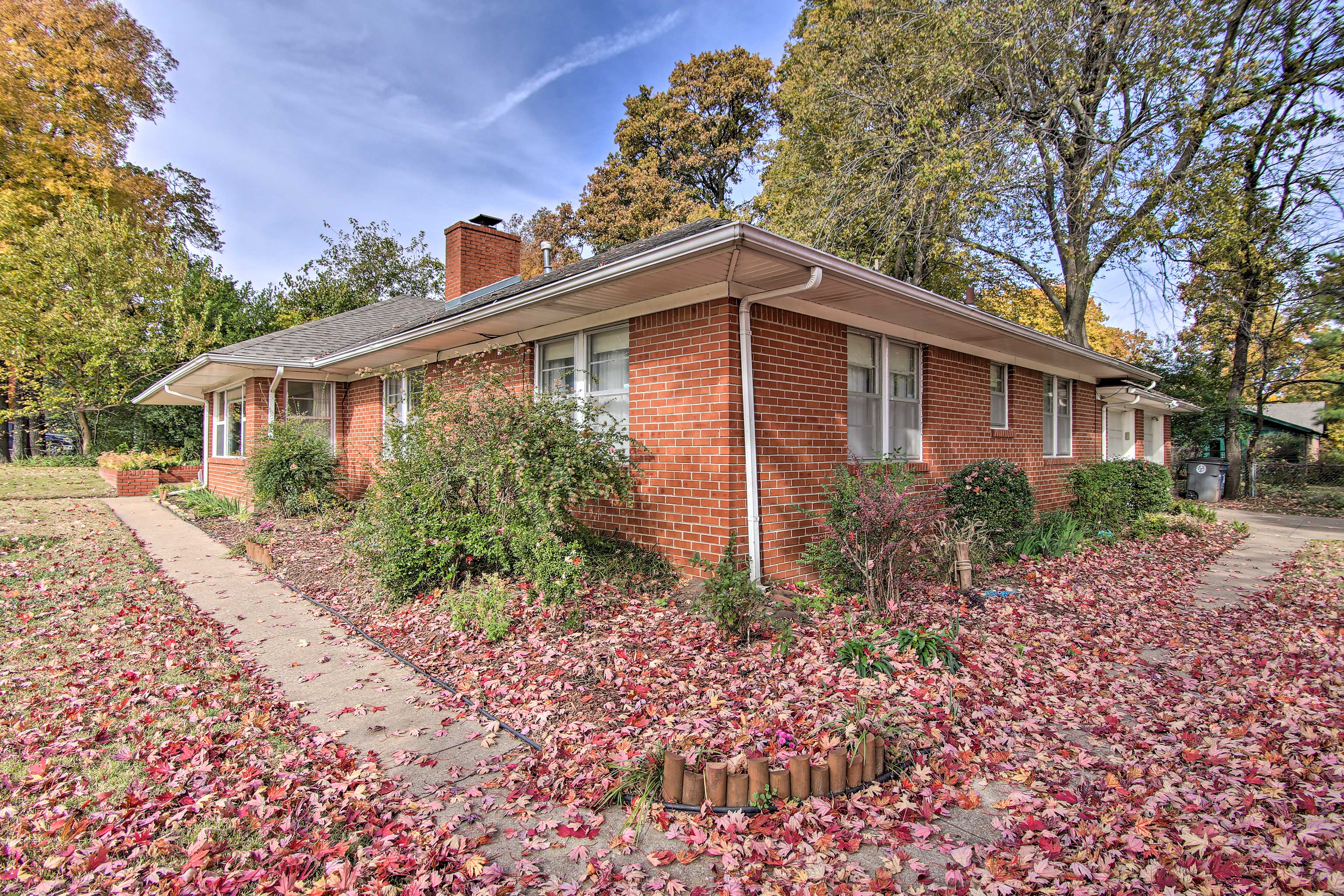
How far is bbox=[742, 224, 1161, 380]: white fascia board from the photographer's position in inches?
169

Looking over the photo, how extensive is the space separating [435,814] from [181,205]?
3312cm

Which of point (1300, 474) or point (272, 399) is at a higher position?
point (272, 399)

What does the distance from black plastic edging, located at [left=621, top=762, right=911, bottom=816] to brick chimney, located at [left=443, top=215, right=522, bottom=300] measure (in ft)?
36.6

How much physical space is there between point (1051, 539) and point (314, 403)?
13120mm

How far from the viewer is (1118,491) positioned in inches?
407

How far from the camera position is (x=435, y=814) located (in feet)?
8.73

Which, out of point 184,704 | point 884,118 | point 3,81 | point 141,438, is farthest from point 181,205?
point 184,704

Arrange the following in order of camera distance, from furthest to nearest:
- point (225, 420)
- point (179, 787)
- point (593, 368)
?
Result: point (225, 420), point (593, 368), point (179, 787)

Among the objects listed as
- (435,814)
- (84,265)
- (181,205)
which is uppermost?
(181,205)

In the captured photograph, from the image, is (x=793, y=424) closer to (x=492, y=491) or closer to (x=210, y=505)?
(x=492, y=491)

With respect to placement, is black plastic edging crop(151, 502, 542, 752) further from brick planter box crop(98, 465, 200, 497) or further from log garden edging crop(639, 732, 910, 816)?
brick planter box crop(98, 465, 200, 497)

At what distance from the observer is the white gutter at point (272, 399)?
1114 centimetres

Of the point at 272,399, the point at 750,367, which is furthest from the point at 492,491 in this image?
the point at 272,399

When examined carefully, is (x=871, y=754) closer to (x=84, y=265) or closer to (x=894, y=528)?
(x=894, y=528)
